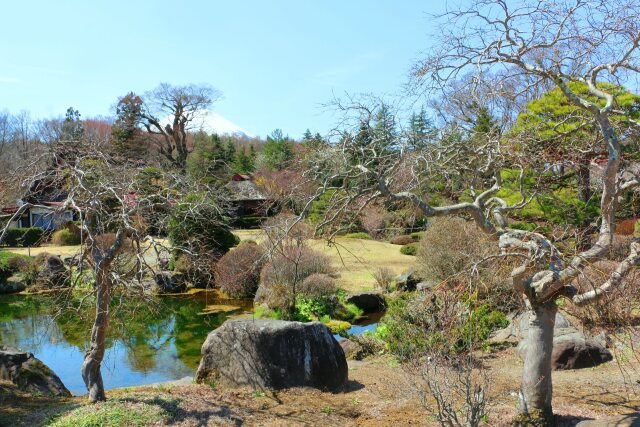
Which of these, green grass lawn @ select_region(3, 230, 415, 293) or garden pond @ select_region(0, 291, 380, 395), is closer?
garden pond @ select_region(0, 291, 380, 395)

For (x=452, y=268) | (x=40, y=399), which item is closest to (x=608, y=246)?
(x=40, y=399)

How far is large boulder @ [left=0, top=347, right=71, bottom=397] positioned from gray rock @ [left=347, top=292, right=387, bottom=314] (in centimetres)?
1010

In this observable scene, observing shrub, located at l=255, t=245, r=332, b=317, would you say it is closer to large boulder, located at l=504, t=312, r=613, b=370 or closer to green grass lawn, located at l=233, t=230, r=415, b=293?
green grass lawn, located at l=233, t=230, r=415, b=293

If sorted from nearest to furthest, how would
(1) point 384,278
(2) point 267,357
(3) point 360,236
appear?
(2) point 267,357 → (1) point 384,278 → (3) point 360,236

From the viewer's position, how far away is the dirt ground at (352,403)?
6523mm

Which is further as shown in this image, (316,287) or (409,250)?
(409,250)

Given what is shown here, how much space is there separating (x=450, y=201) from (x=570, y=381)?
13346mm

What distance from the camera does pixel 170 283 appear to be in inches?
818

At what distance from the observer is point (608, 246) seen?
552 centimetres

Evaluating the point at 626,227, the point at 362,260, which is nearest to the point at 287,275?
the point at 362,260

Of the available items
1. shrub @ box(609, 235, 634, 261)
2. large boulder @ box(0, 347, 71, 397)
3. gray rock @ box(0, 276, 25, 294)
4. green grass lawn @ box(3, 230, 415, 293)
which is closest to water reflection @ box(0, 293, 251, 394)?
large boulder @ box(0, 347, 71, 397)

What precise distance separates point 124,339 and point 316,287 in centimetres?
698

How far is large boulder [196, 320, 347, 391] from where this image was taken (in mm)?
7945

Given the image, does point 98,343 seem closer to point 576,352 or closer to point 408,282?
point 576,352
